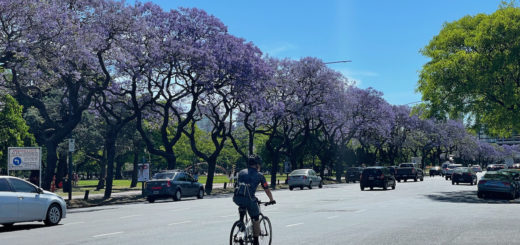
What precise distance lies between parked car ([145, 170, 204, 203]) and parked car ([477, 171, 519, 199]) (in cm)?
1517

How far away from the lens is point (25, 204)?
1502cm

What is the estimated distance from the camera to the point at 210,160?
1661 inches

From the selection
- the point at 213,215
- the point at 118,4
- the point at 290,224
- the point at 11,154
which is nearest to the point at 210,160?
the point at 118,4

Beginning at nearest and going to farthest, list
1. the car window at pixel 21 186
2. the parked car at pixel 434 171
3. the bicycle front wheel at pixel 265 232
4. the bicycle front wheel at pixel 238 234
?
the bicycle front wheel at pixel 238 234 < the bicycle front wheel at pixel 265 232 < the car window at pixel 21 186 < the parked car at pixel 434 171

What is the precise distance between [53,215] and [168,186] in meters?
13.2

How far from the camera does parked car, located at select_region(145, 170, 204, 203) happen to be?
29156mm

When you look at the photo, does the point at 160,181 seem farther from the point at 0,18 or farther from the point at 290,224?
the point at 290,224

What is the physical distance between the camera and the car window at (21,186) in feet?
49.5

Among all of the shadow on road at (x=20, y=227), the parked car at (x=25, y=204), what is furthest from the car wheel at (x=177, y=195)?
the shadow on road at (x=20, y=227)

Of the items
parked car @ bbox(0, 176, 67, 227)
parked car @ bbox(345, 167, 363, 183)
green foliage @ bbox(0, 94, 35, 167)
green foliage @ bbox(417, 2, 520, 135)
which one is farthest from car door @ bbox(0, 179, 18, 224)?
parked car @ bbox(345, 167, 363, 183)

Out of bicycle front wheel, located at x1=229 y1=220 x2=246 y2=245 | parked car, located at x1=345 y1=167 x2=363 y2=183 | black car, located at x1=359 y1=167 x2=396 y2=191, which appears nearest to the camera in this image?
bicycle front wheel, located at x1=229 y1=220 x2=246 y2=245

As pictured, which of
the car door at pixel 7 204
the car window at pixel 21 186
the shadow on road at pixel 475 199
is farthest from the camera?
the shadow on road at pixel 475 199

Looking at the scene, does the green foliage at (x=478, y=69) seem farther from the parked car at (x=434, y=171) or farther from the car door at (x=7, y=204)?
the parked car at (x=434, y=171)

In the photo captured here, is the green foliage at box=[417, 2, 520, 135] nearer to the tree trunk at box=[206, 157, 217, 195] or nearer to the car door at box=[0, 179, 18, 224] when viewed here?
the tree trunk at box=[206, 157, 217, 195]
